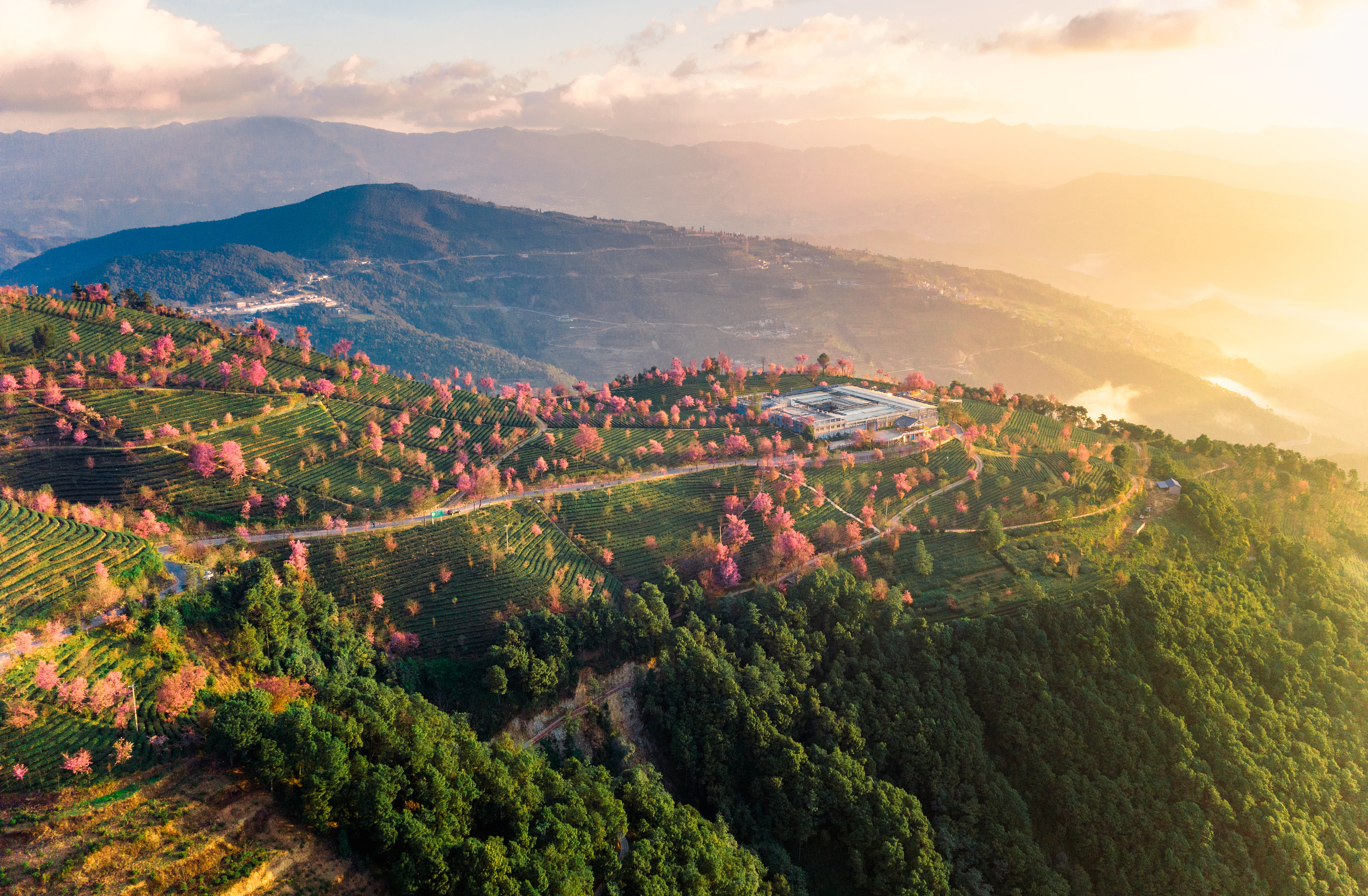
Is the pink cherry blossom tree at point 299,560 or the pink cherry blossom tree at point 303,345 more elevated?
the pink cherry blossom tree at point 303,345

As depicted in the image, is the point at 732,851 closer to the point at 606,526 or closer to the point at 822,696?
the point at 822,696

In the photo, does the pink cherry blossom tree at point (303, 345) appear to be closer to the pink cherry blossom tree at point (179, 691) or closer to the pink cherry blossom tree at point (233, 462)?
the pink cherry blossom tree at point (233, 462)

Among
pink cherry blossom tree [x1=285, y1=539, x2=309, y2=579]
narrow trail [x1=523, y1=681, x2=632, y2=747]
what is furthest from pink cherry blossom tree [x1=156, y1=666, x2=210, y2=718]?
narrow trail [x1=523, y1=681, x2=632, y2=747]

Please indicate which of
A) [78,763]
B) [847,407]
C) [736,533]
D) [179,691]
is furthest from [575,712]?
[847,407]

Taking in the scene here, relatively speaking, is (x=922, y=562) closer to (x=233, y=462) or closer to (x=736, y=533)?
(x=736, y=533)

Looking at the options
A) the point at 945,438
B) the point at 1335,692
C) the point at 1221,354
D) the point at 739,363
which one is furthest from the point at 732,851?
the point at 1221,354

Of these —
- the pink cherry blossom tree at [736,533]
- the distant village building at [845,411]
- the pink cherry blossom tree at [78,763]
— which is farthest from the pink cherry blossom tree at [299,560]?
the distant village building at [845,411]
